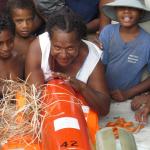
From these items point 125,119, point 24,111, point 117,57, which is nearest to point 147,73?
point 117,57

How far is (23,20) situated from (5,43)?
1.92 ft

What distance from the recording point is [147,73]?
3.62 m

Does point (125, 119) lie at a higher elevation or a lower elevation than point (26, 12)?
lower

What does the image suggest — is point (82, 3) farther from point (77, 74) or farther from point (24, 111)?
point (24, 111)

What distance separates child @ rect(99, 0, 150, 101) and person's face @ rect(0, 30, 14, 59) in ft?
2.35

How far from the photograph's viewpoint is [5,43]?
3322 mm

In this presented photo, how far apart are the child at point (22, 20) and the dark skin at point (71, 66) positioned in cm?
74

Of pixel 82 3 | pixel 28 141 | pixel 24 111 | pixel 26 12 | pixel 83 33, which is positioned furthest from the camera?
pixel 82 3

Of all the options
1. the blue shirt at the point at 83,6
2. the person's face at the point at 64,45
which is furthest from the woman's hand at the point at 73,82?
the blue shirt at the point at 83,6

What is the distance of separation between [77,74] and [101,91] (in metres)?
0.21

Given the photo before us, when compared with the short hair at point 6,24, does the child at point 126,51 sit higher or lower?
lower

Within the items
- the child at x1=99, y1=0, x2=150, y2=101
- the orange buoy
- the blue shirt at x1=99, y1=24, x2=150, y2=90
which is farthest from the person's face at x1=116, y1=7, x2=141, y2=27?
the orange buoy

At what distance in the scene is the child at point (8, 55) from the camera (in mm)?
3320

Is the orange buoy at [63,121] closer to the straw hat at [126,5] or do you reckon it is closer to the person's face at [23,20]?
the straw hat at [126,5]
